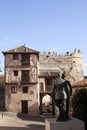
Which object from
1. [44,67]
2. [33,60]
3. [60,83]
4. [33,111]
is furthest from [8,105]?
[60,83]

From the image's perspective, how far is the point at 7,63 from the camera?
46688mm

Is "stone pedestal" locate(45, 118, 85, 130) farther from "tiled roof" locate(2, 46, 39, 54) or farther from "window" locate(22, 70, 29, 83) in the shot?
"tiled roof" locate(2, 46, 39, 54)

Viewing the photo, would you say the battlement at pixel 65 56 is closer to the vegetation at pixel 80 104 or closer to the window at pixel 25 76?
the window at pixel 25 76

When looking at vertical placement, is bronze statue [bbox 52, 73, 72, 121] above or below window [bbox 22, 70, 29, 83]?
below

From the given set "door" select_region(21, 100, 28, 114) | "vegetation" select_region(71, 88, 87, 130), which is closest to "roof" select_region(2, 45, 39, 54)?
"door" select_region(21, 100, 28, 114)

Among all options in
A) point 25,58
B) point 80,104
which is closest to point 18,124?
point 80,104

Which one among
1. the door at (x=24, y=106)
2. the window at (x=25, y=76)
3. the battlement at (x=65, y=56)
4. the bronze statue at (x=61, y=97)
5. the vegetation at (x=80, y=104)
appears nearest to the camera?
the bronze statue at (x=61, y=97)

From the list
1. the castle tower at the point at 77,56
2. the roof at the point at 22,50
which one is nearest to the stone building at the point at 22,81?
the roof at the point at 22,50

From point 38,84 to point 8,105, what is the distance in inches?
228

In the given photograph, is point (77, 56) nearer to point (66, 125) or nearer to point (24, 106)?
point (24, 106)

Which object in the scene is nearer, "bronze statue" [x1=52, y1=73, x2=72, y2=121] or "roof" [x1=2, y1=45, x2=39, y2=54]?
"bronze statue" [x1=52, y1=73, x2=72, y2=121]

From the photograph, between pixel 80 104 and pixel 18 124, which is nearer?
pixel 80 104

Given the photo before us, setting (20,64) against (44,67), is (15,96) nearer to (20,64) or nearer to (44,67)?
(20,64)

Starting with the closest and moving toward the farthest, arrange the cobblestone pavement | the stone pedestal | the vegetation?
the stone pedestal < the vegetation < the cobblestone pavement
